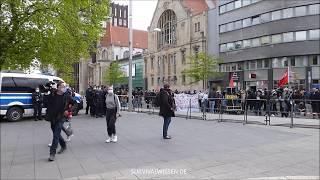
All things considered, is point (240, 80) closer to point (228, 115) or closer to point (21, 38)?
point (228, 115)

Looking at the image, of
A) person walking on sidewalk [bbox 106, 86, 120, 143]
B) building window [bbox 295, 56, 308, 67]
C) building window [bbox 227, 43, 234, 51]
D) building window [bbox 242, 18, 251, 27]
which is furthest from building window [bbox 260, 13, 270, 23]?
person walking on sidewalk [bbox 106, 86, 120, 143]

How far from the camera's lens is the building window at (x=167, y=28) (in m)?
72.7

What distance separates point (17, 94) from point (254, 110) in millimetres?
11853

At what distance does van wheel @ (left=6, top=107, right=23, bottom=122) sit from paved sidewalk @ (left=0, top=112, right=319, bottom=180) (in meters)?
5.88

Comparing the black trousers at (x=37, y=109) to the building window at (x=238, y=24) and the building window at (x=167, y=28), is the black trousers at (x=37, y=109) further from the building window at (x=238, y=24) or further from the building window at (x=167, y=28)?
the building window at (x=167, y=28)

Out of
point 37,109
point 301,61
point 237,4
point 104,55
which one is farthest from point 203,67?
point 104,55

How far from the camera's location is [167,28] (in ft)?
246

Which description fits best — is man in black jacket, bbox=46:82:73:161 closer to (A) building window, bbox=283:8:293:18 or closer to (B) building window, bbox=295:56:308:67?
(B) building window, bbox=295:56:308:67

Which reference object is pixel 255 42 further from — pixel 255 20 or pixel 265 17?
pixel 265 17

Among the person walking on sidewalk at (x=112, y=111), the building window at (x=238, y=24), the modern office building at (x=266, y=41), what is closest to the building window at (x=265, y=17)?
the modern office building at (x=266, y=41)

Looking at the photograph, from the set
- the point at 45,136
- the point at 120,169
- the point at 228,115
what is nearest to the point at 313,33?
the point at 228,115

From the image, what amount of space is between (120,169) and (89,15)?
1447 centimetres

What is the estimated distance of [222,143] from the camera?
39.1ft

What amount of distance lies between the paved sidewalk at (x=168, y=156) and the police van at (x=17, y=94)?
234 inches
